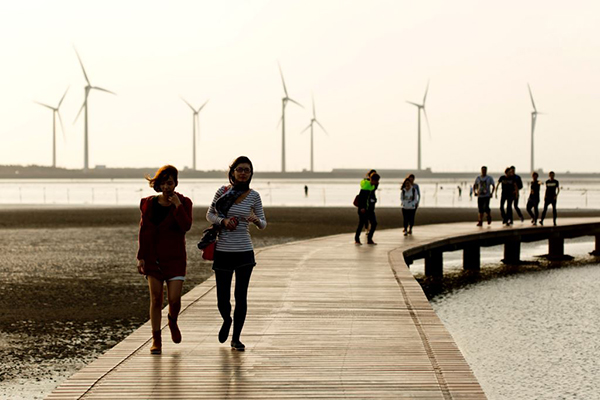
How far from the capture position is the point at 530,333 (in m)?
13.8

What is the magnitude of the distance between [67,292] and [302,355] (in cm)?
929

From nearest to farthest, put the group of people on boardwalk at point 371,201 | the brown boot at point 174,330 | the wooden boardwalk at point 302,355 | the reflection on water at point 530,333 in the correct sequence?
the wooden boardwalk at point 302,355, the brown boot at point 174,330, the reflection on water at point 530,333, the group of people on boardwalk at point 371,201

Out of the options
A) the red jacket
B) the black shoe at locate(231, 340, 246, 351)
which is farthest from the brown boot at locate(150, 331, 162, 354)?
the black shoe at locate(231, 340, 246, 351)

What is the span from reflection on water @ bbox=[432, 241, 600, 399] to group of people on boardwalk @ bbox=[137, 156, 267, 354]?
3661 millimetres

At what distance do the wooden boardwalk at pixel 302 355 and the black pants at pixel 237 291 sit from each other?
342mm

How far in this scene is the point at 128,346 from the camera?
9141 mm

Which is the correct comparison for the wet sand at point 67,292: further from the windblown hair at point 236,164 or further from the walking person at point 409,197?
the windblown hair at point 236,164

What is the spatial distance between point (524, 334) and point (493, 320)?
4.55ft

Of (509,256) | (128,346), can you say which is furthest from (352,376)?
(509,256)

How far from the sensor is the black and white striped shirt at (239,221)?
856 cm

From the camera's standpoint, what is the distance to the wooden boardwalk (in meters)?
7.40

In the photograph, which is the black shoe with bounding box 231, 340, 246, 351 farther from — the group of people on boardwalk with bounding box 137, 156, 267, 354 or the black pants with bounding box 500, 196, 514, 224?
the black pants with bounding box 500, 196, 514, 224

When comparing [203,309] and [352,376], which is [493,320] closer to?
[203,309]

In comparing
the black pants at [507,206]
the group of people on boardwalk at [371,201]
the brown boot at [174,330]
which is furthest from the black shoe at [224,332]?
the black pants at [507,206]
